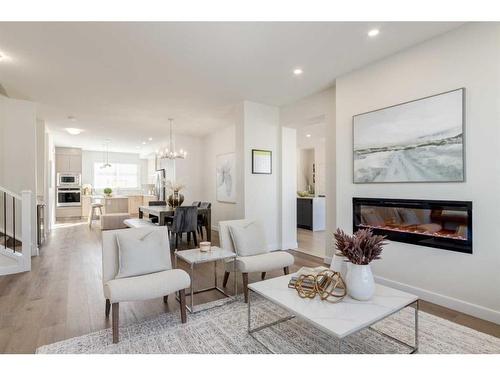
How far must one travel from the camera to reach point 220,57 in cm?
313

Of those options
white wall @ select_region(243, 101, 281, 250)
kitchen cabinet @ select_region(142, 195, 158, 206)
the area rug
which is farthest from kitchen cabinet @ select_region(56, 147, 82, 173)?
the area rug

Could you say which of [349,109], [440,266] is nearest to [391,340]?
[440,266]

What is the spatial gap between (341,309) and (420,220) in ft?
5.50

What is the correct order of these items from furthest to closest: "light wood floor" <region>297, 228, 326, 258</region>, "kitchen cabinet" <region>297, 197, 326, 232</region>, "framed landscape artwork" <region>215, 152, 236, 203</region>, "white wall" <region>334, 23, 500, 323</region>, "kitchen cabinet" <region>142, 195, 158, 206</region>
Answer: "kitchen cabinet" <region>142, 195, 158, 206</region>
"kitchen cabinet" <region>297, 197, 326, 232</region>
"framed landscape artwork" <region>215, 152, 236, 203</region>
"light wood floor" <region>297, 228, 326, 258</region>
"white wall" <region>334, 23, 500, 323</region>

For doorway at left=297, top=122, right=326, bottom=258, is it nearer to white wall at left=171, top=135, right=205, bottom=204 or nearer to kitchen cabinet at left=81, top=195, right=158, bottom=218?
white wall at left=171, top=135, right=205, bottom=204

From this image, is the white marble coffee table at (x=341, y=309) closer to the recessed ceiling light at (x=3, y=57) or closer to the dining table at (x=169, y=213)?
the dining table at (x=169, y=213)

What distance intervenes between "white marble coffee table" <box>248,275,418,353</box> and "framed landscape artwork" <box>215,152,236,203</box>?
4.55 meters

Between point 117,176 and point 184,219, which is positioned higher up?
point 117,176

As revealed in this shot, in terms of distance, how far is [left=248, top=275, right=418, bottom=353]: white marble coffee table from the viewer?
1588mm

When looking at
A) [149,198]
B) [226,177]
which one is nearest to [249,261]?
[226,177]

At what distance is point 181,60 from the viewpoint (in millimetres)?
3184

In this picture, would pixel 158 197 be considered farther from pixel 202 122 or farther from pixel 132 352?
pixel 132 352

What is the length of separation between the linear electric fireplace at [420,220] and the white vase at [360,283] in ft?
4.22

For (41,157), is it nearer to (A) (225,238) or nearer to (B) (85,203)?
(B) (85,203)
